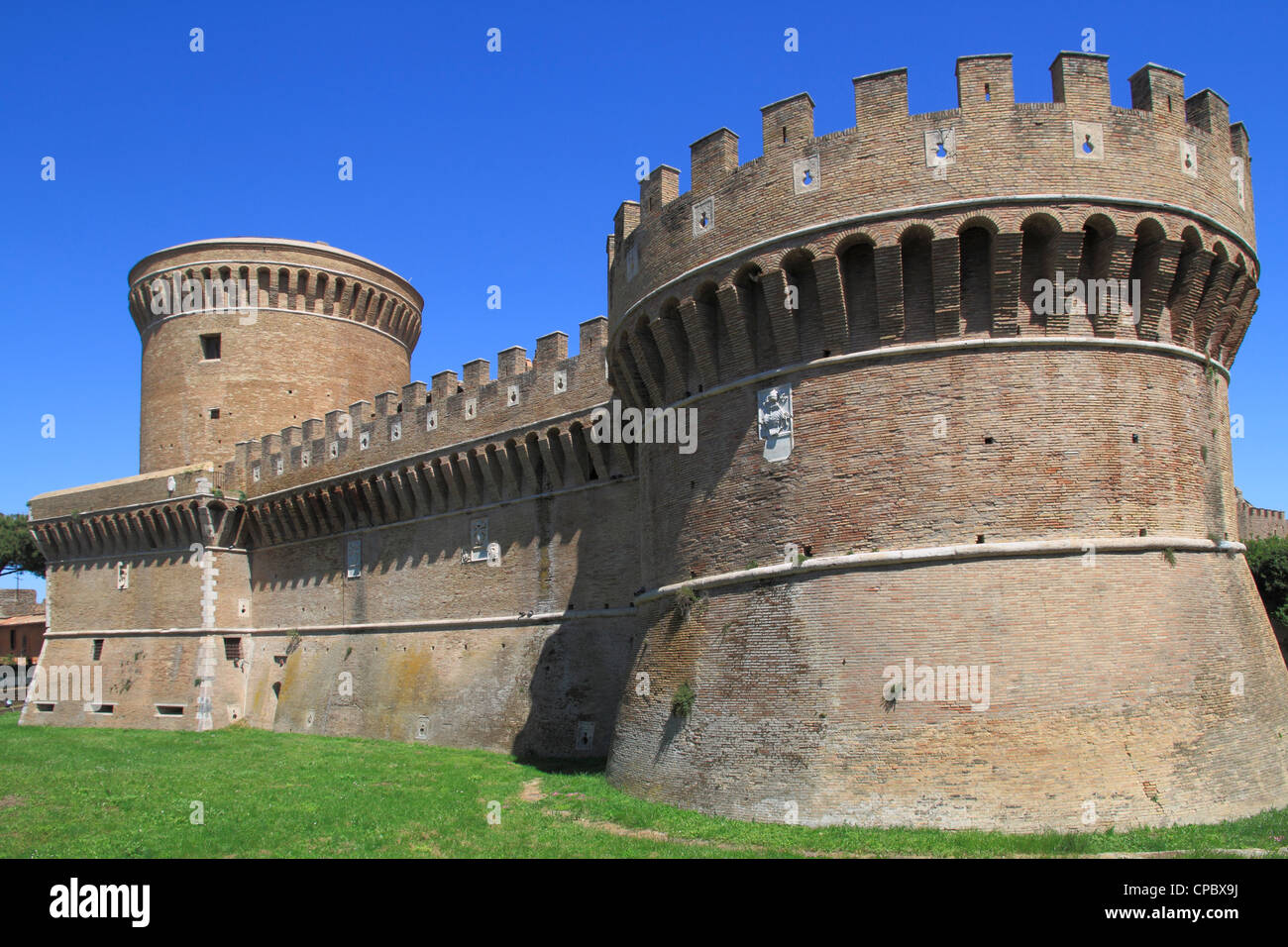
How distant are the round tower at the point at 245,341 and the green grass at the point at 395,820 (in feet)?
45.5

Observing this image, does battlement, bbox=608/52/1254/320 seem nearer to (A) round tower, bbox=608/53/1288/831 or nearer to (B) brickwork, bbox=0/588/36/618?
(A) round tower, bbox=608/53/1288/831

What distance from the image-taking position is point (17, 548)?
4981 cm

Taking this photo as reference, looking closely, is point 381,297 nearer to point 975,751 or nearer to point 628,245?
point 628,245

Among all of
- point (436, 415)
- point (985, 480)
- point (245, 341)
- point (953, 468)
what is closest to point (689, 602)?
point (953, 468)

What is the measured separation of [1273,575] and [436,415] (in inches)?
918

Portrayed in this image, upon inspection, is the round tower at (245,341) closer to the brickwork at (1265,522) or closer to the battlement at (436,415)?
the battlement at (436,415)

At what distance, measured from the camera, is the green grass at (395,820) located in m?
10.3

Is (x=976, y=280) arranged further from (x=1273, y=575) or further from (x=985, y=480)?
(x=1273, y=575)

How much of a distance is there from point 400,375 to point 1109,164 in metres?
28.2

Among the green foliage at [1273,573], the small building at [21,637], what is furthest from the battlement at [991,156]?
the small building at [21,637]

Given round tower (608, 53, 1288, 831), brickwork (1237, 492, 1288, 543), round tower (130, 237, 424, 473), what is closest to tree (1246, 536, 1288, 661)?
brickwork (1237, 492, 1288, 543)

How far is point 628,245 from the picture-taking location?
16.0m

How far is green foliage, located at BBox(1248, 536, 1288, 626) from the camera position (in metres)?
27.0
